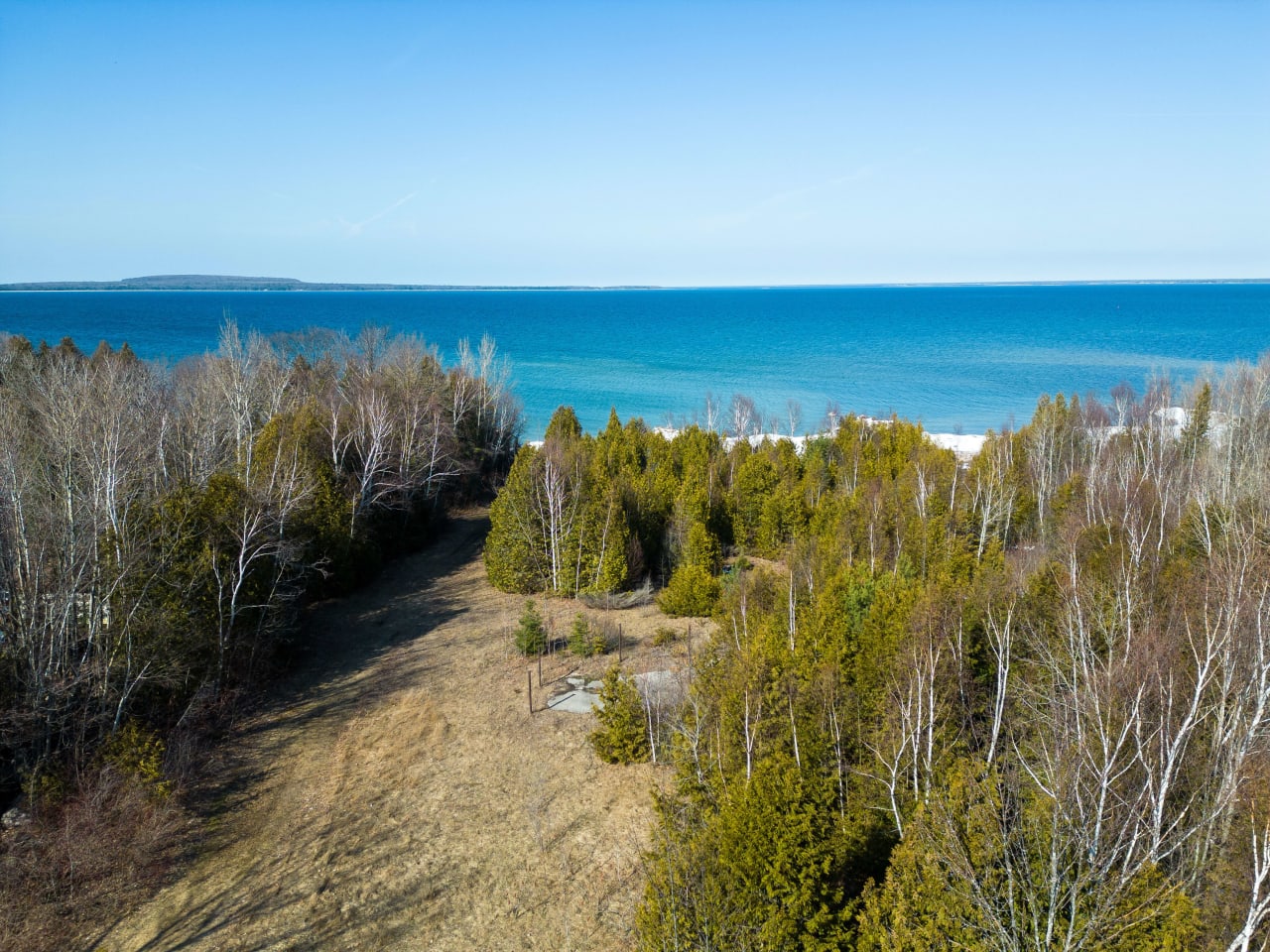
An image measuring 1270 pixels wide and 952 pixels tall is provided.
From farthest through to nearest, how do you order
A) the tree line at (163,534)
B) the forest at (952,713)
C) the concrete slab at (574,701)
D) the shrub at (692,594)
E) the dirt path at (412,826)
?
the shrub at (692,594), the concrete slab at (574,701), the tree line at (163,534), the dirt path at (412,826), the forest at (952,713)

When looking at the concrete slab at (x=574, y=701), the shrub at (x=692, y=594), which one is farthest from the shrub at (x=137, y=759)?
the shrub at (x=692, y=594)

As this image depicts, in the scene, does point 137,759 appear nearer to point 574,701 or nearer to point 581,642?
point 574,701

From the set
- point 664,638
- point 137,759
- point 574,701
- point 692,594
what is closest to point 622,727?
point 574,701

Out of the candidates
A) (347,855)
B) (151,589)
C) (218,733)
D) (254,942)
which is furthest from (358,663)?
(254,942)

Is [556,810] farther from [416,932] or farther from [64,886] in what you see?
A: [64,886]

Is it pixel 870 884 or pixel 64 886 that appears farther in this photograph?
pixel 64 886

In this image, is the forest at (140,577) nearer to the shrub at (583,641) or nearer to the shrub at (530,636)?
the shrub at (530,636)

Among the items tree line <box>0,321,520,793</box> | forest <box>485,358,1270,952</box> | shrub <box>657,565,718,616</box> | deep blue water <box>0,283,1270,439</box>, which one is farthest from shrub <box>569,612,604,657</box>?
deep blue water <box>0,283,1270,439</box>
